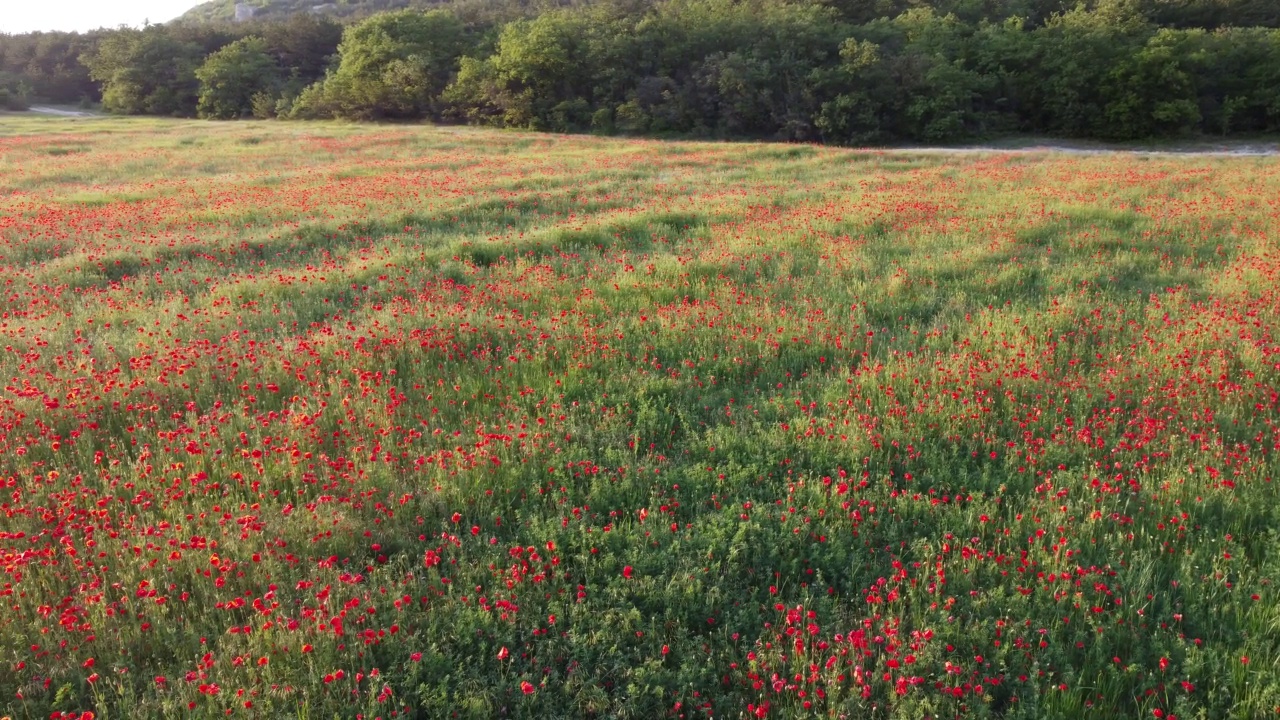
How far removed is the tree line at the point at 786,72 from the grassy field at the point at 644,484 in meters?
37.4

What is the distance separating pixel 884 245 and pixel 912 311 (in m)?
3.22

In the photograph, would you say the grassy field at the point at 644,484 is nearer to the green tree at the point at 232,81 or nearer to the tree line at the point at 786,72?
the tree line at the point at 786,72

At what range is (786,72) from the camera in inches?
1801

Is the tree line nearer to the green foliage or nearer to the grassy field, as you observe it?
the green foliage

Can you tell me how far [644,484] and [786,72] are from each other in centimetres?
4617

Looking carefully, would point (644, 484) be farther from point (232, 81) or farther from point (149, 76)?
point (149, 76)

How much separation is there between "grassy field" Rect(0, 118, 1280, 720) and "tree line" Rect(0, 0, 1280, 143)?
3737 centimetres

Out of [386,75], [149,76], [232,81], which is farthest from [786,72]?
[149,76]

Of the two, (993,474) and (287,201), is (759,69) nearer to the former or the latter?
(287,201)

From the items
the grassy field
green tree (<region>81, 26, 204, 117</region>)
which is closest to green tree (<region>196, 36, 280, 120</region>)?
green tree (<region>81, 26, 204, 117</region>)

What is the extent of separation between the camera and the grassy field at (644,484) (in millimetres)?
3264

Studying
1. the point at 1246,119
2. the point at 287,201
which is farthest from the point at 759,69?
the point at 287,201

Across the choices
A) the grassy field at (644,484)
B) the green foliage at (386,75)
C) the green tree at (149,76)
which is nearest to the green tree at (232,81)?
the green tree at (149,76)

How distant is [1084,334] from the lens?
7.23 metres
